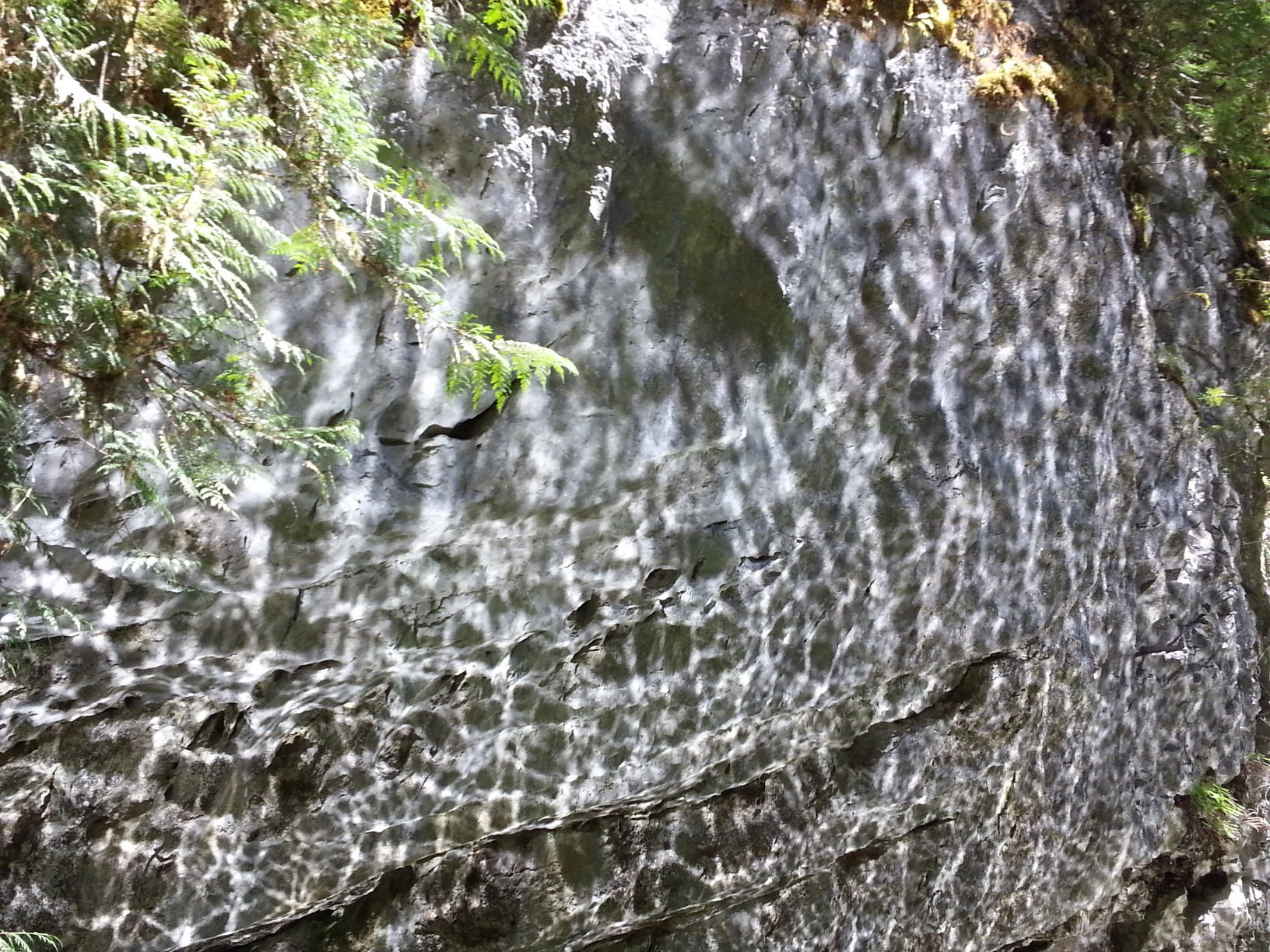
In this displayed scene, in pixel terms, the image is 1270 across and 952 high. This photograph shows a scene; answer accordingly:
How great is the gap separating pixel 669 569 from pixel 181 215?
2177mm

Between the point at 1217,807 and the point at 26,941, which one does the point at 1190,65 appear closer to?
the point at 1217,807

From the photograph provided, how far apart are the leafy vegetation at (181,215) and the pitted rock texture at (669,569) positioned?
21 cm

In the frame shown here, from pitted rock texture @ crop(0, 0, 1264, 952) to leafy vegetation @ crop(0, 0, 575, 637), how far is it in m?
0.21

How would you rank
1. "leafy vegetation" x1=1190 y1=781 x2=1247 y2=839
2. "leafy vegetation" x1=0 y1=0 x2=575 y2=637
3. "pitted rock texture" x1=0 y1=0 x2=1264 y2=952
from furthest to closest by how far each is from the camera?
"leafy vegetation" x1=1190 y1=781 x2=1247 y2=839, "pitted rock texture" x1=0 y1=0 x2=1264 y2=952, "leafy vegetation" x1=0 y1=0 x2=575 y2=637

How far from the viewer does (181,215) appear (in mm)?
1862

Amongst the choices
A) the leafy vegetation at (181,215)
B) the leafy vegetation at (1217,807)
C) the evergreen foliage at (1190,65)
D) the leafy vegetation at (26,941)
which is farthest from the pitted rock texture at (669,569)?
the leafy vegetation at (1217,807)

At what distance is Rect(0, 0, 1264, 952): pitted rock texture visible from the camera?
2.83 meters

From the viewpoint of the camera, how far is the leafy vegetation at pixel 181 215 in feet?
6.26

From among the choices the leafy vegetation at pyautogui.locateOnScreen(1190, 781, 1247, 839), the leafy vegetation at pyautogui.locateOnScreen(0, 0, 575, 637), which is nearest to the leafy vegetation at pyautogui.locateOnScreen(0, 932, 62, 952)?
the leafy vegetation at pyautogui.locateOnScreen(0, 0, 575, 637)

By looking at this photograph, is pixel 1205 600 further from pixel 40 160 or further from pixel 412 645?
pixel 40 160

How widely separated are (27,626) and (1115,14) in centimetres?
546

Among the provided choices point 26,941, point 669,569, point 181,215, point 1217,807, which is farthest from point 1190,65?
point 26,941

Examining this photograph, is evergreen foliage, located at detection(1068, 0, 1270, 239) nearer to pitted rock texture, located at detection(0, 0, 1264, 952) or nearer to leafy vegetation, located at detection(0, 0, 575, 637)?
pitted rock texture, located at detection(0, 0, 1264, 952)

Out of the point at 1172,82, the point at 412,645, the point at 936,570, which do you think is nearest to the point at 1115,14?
the point at 1172,82
